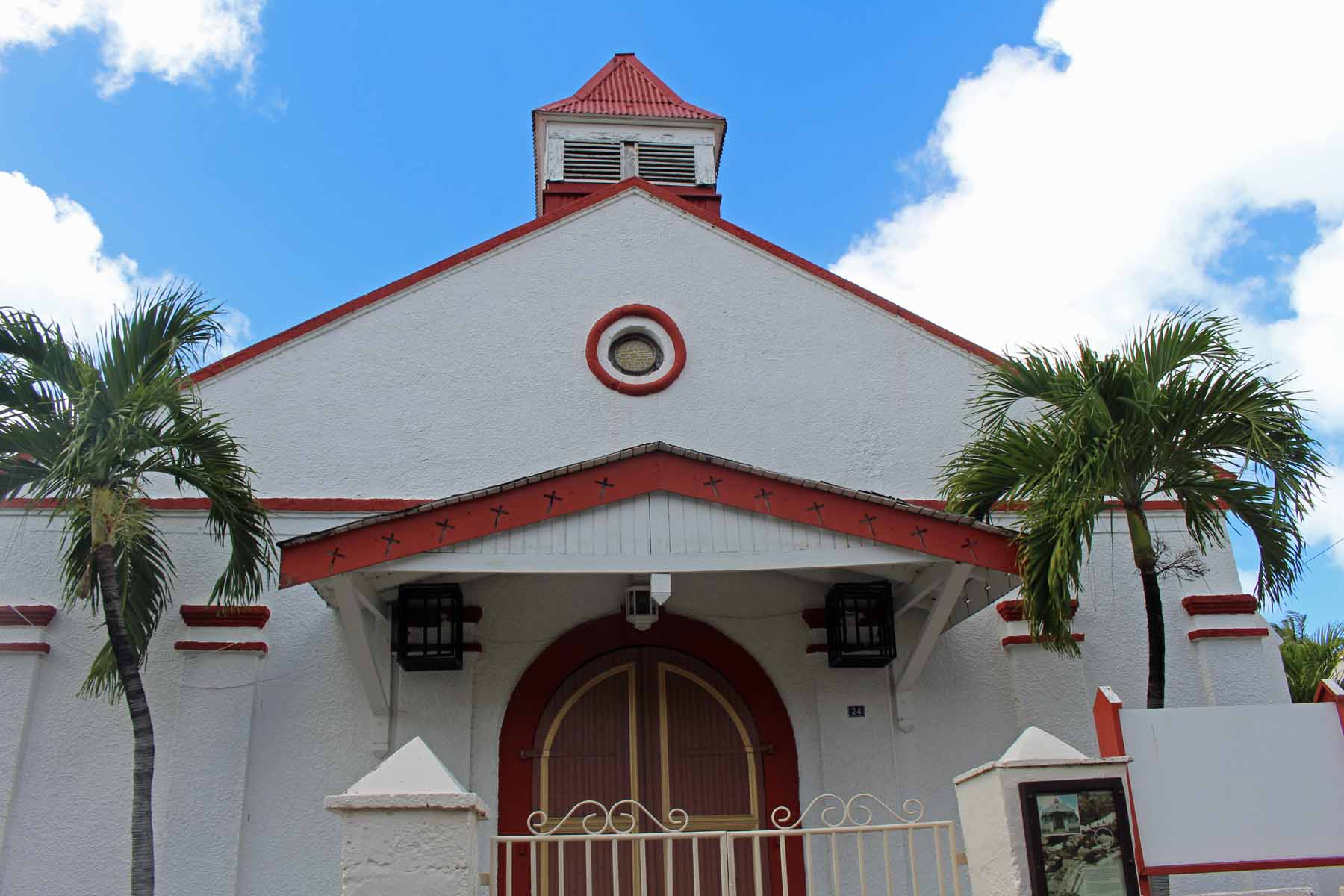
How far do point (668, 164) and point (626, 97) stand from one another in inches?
72.4

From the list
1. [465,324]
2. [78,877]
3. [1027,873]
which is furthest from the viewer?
[465,324]

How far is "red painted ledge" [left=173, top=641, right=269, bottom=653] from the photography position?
928 cm

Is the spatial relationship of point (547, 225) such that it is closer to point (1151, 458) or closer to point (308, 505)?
point (308, 505)

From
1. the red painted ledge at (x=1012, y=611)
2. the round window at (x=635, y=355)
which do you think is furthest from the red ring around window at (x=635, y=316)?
the red painted ledge at (x=1012, y=611)

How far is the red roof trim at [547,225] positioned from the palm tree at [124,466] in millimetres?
1707

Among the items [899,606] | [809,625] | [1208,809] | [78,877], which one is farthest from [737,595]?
[78,877]

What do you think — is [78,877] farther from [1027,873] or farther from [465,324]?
[1027,873]

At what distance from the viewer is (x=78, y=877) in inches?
344

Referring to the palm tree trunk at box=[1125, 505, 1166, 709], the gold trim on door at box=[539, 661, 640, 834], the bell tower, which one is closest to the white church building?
the gold trim on door at box=[539, 661, 640, 834]

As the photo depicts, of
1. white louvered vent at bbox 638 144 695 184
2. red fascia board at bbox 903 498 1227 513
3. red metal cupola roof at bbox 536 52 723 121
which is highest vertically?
red metal cupola roof at bbox 536 52 723 121

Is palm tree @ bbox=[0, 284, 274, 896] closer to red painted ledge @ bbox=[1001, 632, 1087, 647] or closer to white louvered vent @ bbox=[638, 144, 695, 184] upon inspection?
red painted ledge @ bbox=[1001, 632, 1087, 647]

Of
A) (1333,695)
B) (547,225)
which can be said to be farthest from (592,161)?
(1333,695)

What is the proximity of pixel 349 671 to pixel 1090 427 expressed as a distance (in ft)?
19.0

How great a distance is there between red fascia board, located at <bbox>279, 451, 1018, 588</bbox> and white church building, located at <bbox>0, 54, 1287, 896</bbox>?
0.02 meters
